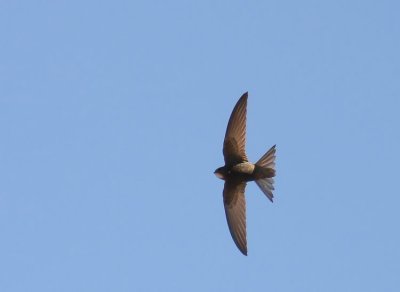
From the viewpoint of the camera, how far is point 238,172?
11.5 m

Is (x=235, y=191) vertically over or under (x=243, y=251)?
over

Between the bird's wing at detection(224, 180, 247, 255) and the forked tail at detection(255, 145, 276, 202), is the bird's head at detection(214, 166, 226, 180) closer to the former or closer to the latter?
the bird's wing at detection(224, 180, 247, 255)

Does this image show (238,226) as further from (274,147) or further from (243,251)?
(274,147)

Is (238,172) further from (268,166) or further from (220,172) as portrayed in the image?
(268,166)

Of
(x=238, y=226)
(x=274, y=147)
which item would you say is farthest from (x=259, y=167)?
(x=238, y=226)

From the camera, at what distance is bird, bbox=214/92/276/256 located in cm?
1107

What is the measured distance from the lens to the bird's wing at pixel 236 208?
1175cm

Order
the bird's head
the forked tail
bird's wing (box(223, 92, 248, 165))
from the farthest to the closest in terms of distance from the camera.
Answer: the bird's head → bird's wing (box(223, 92, 248, 165)) → the forked tail

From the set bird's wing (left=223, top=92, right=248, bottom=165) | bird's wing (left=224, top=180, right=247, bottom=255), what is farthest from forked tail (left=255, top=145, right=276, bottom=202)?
bird's wing (left=224, top=180, right=247, bottom=255)

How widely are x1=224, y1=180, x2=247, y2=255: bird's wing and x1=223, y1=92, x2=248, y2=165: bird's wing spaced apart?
356 mm

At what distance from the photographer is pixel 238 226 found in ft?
38.9

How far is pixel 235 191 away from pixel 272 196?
1247mm

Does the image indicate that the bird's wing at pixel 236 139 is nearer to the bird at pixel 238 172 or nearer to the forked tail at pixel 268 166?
the bird at pixel 238 172

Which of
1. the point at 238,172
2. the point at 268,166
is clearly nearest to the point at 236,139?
the point at 238,172
